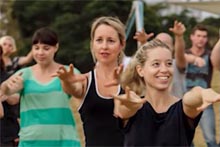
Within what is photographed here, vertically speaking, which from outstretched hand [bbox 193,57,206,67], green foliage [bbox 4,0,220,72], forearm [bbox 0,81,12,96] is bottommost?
green foliage [bbox 4,0,220,72]

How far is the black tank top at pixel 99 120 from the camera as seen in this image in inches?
165

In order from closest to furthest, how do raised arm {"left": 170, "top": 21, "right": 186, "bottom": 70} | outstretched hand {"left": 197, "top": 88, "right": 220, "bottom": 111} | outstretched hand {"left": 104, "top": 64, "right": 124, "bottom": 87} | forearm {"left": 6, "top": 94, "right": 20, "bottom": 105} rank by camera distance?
outstretched hand {"left": 197, "top": 88, "right": 220, "bottom": 111} → outstretched hand {"left": 104, "top": 64, "right": 124, "bottom": 87} → forearm {"left": 6, "top": 94, "right": 20, "bottom": 105} → raised arm {"left": 170, "top": 21, "right": 186, "bottom": 70}

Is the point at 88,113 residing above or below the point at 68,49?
above

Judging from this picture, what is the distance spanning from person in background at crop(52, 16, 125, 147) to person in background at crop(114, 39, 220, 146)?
0.52 metres

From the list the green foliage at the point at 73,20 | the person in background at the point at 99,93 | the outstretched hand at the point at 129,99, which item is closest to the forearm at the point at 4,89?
the person in background at the point at 99,93

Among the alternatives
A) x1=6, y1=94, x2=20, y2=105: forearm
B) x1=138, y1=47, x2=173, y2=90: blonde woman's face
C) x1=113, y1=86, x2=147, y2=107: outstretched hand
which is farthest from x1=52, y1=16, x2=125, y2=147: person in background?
x1=6, y1=94, x2=20, y2=105: forearm

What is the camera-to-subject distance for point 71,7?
71.8ft

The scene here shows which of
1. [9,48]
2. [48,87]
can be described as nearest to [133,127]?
[48,87]

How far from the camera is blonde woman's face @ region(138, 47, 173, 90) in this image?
357cm

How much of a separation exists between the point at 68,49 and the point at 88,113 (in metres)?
16.6

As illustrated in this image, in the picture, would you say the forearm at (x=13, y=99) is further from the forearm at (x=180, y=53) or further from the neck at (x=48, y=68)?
the forearm at (x=180, y=53)

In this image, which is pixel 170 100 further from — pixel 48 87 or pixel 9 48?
pixel 9 48

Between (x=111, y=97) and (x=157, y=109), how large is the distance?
2.43 feet

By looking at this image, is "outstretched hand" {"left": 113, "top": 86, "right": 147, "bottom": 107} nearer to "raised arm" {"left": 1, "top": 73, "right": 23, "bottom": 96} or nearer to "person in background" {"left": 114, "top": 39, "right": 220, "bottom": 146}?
"person in background" {"left": 114, "top": 39, "right": 220, "bottom": 146}
